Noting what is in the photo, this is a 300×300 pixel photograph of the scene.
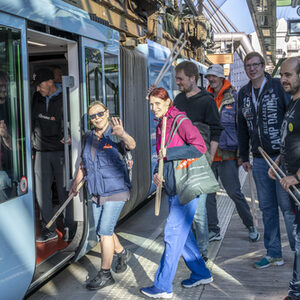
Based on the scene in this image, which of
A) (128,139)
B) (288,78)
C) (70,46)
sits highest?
(70,46)

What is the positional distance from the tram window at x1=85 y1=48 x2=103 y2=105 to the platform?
1667 mm

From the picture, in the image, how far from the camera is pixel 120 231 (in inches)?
259

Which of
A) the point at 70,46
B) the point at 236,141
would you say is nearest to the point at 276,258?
the point at 236,141

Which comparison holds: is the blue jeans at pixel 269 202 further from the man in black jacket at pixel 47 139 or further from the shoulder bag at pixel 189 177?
the man in black jacket at pixel 47 139

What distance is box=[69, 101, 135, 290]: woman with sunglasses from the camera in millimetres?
4367

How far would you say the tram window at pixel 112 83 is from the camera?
5544 mm

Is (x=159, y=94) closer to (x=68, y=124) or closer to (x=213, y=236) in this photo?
(x=68, y=124)

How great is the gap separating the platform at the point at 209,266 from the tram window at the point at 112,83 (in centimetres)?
155

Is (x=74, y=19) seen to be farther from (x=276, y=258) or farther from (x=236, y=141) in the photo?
(x=276, y=258)

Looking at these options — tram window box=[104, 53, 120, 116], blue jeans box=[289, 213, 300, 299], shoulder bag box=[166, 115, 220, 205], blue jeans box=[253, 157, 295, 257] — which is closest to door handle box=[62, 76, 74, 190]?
tram window box=[104, 53, 120, 116]

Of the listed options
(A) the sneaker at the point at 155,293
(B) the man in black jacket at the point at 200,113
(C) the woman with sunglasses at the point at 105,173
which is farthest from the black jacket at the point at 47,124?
(A) the sneaker at the point at 155,293

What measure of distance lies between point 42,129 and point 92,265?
1498mm

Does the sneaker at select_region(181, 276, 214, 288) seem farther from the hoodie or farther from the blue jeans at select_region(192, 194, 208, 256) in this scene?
the hoodie

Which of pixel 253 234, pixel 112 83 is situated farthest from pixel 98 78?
pixel 253 234
